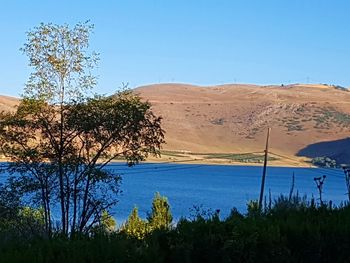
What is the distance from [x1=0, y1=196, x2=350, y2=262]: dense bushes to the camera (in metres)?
6.21

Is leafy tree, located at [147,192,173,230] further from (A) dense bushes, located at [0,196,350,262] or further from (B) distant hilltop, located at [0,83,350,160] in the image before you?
Answer: (B) distant hilltop, located at [0,83,350,160]

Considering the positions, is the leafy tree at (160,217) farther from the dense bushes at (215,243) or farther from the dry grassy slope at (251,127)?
the dry grassy slope at (251,127)

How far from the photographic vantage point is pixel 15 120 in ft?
62.2

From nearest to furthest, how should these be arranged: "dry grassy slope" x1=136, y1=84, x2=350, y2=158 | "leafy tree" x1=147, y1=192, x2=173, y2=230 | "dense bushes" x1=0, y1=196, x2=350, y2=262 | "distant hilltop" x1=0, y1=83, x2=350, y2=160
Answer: "dense bushes" x1=0, y1=196, x2=350, y2=262, "leafy tree" x1=147, y1=192, x2=173, y2=230, "distant hilltop" x1=0, y1=83, x2=350, y2=160, "dry grassy slope" x1=136, y1=84, x2=350, y2=158

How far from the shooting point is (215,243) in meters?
7.08

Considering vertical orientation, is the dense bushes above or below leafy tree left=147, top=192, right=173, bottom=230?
above

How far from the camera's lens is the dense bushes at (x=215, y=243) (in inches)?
244

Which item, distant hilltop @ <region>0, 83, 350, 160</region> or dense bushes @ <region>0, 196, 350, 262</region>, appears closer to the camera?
dense bushes @ <region>0, 196, 350, 262</region>

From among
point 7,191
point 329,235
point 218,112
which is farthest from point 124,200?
point 218,112

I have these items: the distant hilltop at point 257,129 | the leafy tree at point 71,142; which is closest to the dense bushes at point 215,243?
the leafy tree at point 71,142

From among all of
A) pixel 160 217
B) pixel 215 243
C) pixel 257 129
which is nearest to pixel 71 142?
pixel 160 217

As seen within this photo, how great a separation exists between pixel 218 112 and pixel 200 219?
190 m

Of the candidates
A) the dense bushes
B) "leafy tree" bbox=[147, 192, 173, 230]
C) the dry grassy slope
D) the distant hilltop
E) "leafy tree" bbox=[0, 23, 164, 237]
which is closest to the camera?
the dense bushes

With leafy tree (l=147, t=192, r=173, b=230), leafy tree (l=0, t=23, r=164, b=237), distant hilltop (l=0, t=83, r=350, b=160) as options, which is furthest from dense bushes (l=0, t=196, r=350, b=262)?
distant hilltop (l=0, t=83, r=350, b=160)
